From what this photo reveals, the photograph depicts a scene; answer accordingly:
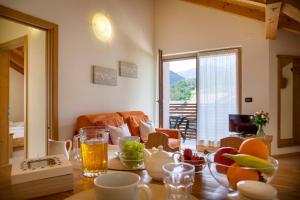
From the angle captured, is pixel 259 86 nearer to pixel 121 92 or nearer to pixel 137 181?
pixel 121 92

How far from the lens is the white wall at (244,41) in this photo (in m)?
4.30

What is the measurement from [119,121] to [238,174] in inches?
119

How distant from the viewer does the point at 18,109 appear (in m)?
6.25

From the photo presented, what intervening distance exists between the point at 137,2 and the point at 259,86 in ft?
10.1

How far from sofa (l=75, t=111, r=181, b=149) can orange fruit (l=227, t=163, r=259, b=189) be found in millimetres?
2685

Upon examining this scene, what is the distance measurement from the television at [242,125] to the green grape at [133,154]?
3.52 meters

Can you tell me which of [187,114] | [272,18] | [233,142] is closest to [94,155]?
[233,142]

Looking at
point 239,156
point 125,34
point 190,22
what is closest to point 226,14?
point 190,22

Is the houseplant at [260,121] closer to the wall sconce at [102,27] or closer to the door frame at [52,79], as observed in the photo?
the wall sconce at [102,27]

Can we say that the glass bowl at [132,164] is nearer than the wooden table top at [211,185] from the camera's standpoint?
No

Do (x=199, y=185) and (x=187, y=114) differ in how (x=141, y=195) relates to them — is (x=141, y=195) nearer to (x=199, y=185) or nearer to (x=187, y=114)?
(x=199, y=185)

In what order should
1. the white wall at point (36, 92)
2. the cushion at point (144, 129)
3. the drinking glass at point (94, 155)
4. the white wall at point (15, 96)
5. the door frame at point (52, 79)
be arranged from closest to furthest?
the drinking glass at point (94, 155)
the door frame at point (52, 79)
the white wall at point (36, 92)
the cushion at point (144, 129)
the white wall at point (15, 96)

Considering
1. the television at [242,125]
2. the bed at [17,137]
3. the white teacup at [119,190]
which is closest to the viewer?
the white teacup at [119,190]

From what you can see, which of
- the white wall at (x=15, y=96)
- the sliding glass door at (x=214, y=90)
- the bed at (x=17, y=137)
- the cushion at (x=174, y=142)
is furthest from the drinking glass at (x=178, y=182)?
the white wall at (x=15, y=96)
